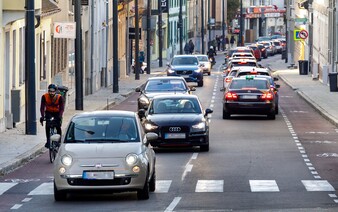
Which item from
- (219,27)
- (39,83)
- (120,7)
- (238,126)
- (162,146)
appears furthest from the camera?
(219,27)

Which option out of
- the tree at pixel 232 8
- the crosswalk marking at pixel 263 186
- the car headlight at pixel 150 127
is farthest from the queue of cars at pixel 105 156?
the tree at pixel 232 8

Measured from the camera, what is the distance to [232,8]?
155375 millimetres

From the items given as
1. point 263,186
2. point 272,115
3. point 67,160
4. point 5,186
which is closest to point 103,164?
point 67,160

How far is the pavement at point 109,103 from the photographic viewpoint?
27922mm

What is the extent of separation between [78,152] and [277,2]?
442 ft

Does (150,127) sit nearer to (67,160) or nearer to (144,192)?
(144,192)

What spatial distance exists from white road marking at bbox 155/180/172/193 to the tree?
13116 cm

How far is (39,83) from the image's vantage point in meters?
43.9

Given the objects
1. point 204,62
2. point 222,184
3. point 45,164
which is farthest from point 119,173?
point 204,62

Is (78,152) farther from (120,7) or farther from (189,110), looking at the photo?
(120,7)

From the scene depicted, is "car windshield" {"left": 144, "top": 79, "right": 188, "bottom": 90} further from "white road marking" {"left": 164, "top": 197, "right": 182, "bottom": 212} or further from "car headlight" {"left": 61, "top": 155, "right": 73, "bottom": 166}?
"car headlight" {"left": 61, "top": 155, "right": 73, "bottom": 166}

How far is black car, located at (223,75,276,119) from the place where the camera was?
40.7 metres

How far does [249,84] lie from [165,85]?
114 inches

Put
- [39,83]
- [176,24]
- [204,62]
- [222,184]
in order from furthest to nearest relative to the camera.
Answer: [176,24], [204,62], [39,83], [222,184]
